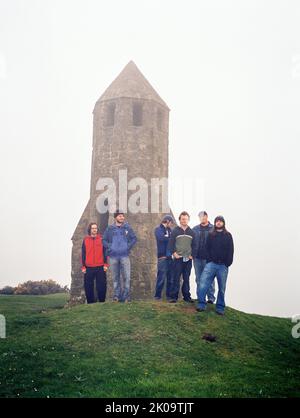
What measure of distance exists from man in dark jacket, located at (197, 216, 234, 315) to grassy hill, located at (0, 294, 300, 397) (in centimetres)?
103

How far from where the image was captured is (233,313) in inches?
519

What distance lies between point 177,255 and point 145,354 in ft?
10.9

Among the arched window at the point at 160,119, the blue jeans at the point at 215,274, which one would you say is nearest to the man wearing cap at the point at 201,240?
the blue jeans at the point at 215,274

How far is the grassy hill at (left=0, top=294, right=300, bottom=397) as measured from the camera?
7.66m

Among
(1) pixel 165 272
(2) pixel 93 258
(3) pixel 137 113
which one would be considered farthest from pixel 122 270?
(3) pixel 137 113

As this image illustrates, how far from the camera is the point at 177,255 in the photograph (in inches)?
478

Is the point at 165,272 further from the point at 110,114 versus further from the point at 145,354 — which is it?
the point at 110,114

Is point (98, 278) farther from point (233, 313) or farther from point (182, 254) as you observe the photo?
point (233, 313)

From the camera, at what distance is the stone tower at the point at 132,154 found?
69.4ft

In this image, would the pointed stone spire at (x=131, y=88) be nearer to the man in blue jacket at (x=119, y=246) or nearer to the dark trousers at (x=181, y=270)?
the man in blue jacket at (x=119, y=246)

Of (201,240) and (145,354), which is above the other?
(201,240)

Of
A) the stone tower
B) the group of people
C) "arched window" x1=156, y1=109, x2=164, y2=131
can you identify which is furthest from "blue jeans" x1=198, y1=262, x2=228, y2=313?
"arched window" x1=156, y1=109, x2=164, y2=131

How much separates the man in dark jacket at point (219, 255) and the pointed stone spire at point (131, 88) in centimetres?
1323
